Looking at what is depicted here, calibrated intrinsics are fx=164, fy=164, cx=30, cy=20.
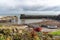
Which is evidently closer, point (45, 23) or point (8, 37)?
point (8, 37)

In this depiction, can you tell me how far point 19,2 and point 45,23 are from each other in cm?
74

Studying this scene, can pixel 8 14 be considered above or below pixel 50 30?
above

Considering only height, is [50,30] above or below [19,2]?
below

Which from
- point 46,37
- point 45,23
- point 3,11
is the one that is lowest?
point 46,37

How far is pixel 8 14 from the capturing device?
3.51m

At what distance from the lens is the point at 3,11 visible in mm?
3479

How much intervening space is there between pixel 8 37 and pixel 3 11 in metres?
0.60

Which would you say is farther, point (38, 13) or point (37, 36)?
point (38, 13)

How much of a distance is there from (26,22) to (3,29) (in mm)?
533

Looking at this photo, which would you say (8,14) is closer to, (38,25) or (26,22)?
(26,22)

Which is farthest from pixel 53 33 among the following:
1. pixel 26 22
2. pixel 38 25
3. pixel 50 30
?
pixel 26 22

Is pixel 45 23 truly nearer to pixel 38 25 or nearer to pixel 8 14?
pixel 38 25

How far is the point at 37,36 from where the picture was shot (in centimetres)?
335

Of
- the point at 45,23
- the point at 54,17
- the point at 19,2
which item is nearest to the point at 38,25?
the point at 45,23
